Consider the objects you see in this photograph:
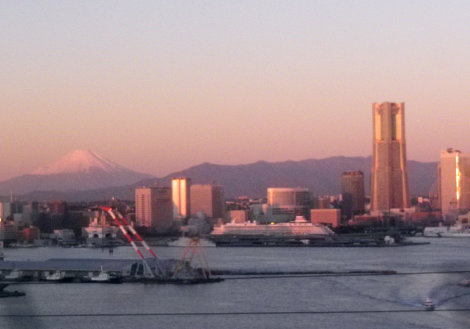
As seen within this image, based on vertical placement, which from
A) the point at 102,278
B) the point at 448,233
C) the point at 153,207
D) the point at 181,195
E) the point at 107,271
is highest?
the point at 181,195

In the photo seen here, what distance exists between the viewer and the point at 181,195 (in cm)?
6706

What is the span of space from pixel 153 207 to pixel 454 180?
26.2 metres

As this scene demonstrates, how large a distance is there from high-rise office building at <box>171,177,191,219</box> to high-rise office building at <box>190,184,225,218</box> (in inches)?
20.8

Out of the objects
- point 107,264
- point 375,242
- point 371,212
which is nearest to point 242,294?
point 107,264

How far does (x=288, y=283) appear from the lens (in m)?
21.3

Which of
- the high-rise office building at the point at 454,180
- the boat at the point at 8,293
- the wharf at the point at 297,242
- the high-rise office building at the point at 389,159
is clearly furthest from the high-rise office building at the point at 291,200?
the boat at the point at 8,293

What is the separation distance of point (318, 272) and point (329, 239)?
77.7 feet

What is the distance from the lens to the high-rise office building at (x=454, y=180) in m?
77.9

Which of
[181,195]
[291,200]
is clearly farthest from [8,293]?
[291,200]

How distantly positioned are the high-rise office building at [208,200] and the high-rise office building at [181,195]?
529 mm

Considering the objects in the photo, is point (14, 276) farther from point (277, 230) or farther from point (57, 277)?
point (277, 230)

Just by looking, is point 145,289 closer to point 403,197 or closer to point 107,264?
point 107,264

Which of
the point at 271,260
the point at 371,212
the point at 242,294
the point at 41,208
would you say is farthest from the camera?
the point at 371,212

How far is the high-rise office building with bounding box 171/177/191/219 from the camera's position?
65.9 metres
